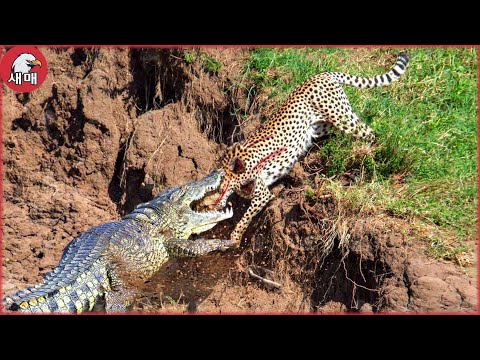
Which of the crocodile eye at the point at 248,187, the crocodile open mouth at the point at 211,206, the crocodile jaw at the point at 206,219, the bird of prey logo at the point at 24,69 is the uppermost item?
the bird of prey logo at the point at 24,69

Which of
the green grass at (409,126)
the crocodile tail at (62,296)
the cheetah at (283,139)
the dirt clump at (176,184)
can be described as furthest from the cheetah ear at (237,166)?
the crocodile tail at (62,296)

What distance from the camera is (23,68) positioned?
848 centimetres

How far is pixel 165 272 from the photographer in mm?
7621

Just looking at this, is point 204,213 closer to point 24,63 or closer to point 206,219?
point 206,219

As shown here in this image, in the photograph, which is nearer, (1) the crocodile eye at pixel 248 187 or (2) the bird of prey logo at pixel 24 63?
(1) the crocodile eye at pixel 248 187

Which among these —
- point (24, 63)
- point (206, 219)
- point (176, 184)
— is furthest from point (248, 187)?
point (24, 63)

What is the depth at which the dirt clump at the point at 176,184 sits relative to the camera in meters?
6.48

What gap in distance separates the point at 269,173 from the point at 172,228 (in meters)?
1.27

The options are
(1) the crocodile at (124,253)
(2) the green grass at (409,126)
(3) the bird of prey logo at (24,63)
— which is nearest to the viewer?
(1) the crocodile at (124,253)

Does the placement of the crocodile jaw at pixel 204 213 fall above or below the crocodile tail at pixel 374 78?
below

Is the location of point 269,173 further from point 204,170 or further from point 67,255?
point 67,255

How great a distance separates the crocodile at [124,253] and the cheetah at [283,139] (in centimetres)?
23

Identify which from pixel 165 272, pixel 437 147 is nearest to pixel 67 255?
pixel 165 272

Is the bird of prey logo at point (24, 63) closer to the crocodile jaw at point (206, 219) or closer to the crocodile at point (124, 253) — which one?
the crocodile at point (124, 253)
